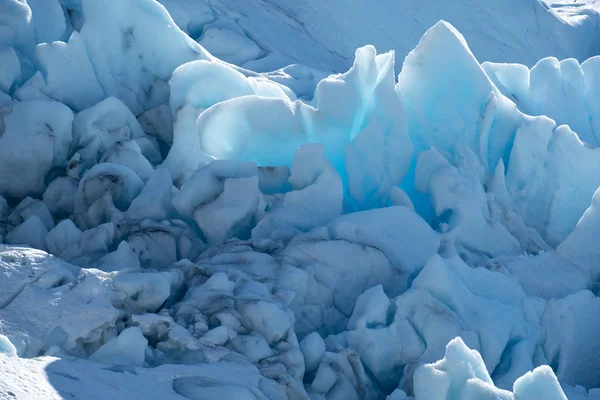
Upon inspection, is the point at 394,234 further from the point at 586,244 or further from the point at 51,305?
the point at 51,305

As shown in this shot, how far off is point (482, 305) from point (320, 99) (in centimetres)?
165

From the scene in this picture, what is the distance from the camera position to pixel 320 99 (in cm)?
500

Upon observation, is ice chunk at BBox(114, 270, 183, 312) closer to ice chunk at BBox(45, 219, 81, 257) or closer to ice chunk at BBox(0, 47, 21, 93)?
ice chunk at BBox(45, 219, 81, 257)

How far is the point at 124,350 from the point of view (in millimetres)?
3008

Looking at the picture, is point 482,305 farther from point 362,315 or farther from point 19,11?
point 19,11

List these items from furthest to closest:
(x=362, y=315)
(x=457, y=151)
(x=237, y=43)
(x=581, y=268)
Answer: (x=237, y=43)
(x=457, y=151)
(x=581, y=268)
(x=362, y=315)

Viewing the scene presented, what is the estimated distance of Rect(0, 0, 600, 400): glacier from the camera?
3.13 m

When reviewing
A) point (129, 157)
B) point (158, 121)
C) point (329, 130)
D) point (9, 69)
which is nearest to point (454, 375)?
point (329, 130)

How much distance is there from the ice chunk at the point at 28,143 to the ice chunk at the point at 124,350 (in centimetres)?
210

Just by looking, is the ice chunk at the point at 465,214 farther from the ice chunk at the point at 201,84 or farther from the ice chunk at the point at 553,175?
the ice chunk at the point at 201,84

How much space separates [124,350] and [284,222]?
1.54 m

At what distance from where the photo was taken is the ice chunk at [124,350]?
298 cm

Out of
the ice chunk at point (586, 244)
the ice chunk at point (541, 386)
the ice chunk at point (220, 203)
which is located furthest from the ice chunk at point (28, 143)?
the ice chunk at point (541, 386)

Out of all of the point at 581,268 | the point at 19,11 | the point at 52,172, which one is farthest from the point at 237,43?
the point at 581,268
